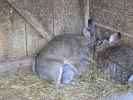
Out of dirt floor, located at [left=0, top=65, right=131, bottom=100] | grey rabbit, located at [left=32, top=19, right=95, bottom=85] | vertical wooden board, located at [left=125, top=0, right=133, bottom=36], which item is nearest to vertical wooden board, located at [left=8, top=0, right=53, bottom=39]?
grey rabbit, located at [left=32, top=19, right=95, bottom=85]

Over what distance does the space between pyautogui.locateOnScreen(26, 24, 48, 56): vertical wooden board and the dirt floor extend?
377mm

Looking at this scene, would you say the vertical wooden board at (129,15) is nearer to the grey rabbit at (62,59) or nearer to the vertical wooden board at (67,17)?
the grey rabbit at (62,59)

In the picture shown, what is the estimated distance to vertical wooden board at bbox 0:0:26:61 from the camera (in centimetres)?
384

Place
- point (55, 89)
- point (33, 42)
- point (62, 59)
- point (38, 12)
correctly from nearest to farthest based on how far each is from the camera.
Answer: point (55, 89)
point (62, 59)
point (38, 12)
point (33, 42)

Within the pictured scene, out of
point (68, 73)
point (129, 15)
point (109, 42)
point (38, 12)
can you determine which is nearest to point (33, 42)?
point (38, 12)

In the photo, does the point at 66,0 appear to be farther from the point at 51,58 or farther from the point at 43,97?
the point at 43,97

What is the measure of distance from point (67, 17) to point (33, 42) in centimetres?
54

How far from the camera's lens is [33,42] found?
159 inches

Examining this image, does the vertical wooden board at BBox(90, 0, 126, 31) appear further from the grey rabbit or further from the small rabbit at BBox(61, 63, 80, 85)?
the small rabbit at BBox(61, 63, 80, 85)

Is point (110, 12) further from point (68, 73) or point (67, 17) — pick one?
point (68, 73)

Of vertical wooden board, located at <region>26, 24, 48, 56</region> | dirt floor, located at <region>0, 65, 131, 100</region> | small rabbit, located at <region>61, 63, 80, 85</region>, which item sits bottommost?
dirt floor, located at <region>0, 65, 131, 100</region>

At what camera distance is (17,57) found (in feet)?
13.1

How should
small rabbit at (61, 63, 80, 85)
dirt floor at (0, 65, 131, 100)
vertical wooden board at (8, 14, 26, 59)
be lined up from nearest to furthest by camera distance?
1. dirt floor at (0, 65, 131, 100)
2. small rabbit at (61, 63, 80, 85)
3. vertical wooden board at (8, 14, 26, 59)

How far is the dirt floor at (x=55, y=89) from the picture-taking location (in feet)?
11.2
